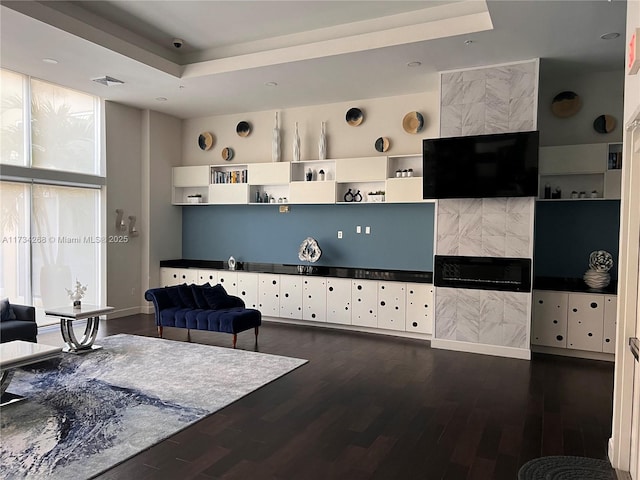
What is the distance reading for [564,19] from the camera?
170 inches

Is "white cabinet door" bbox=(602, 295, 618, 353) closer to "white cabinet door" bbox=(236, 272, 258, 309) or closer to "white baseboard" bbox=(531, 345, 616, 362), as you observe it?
"white baseboard" bbox=(531, 345, 616, 362)

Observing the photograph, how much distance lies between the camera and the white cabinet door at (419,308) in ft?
20.3

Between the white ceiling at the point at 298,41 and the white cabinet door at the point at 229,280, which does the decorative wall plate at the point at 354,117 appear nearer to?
the white ceiling at the point at 298,41

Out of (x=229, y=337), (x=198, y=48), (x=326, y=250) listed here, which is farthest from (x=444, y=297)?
(x=198, y=48)

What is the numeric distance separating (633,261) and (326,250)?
4.88m

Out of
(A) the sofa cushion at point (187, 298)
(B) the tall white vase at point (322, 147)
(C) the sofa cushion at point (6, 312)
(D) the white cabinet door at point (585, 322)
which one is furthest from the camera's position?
(B) the tall white vase at point (322, 147)

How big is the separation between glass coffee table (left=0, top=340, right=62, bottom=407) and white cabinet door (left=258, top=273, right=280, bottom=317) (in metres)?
3.64

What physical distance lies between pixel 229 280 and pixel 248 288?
396 millimetres

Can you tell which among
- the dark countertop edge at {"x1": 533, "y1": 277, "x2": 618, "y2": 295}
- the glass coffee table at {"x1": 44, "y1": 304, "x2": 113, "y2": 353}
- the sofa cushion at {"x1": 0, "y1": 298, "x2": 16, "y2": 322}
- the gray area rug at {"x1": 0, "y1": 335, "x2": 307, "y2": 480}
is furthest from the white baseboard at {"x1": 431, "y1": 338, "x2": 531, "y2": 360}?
the sofa cushion at {"x1": 0, "y1": 298, "x2": 16, "y2": 322}

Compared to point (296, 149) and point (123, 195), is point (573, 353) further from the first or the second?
point (123, 195)

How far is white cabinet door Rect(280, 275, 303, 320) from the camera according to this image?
7.09 metres

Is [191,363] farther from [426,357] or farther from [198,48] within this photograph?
[198,48]

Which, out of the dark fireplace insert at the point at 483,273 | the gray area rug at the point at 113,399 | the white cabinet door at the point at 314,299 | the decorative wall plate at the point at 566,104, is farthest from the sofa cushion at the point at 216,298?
the decorative wall plate at the point at 566,104

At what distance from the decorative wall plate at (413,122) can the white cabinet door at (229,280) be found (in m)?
3.57
